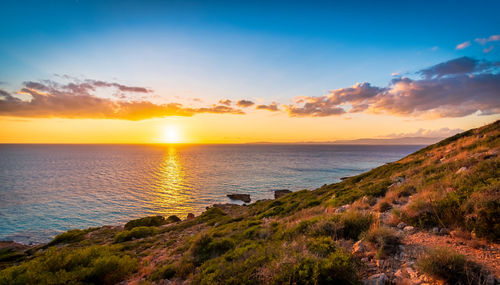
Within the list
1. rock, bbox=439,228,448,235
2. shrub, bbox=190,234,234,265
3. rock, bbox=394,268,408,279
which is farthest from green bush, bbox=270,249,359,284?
shrub, bbox=190,234,234,265

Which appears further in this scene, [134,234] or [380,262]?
[134,234]

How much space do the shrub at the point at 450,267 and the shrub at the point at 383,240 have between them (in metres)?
1.20

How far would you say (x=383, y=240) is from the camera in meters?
5.39

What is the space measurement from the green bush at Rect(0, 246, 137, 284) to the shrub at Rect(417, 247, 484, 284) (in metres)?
10.7

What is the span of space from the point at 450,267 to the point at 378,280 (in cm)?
129

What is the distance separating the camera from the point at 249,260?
238 inches

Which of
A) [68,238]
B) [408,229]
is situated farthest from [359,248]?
[68,238]

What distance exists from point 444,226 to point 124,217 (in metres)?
41.0

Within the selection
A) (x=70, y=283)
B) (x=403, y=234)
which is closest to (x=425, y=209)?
(x=403, y=234)

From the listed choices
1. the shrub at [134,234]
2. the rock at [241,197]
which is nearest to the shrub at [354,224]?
the shrub at [134,234]

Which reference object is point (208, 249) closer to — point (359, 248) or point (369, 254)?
point (359, 248)

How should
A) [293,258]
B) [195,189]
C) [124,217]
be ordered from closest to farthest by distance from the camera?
1. [293,258]
2. [124,217]
3. [195,189]

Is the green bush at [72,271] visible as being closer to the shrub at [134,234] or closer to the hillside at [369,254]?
the hillside at [369,254]

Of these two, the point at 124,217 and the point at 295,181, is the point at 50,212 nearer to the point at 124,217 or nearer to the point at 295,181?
the point at 124,217
